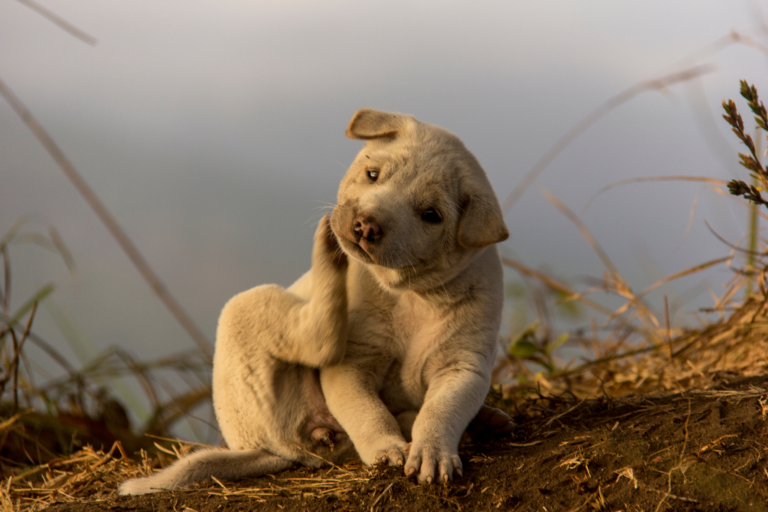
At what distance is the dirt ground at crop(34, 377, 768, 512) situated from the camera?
100 inches

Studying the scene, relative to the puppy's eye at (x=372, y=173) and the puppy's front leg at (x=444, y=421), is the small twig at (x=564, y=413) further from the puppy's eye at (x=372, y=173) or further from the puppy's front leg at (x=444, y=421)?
the puppy's eye at (x=372, y=173)

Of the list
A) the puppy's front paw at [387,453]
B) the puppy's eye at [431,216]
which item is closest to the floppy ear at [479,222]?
the puppy's eye at [431,216]

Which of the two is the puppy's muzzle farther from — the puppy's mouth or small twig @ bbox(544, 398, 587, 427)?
small twig @ bbox(544, 398, 587, 427)

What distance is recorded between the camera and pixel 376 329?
3373 millimetres

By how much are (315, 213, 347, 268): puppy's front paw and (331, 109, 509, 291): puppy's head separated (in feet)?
0.50

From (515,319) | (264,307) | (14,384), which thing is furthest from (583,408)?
(14,384)

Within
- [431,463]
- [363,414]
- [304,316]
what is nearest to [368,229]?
[304,316]

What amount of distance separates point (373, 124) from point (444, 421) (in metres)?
1.62

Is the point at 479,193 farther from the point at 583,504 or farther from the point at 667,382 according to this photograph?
the point at 667,382

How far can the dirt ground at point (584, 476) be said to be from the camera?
2541 mm

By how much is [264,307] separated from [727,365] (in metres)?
3.44

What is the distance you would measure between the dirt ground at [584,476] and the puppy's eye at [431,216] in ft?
3.84

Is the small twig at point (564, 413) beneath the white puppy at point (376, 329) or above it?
beneath

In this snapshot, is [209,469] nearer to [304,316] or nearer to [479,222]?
[304,316]
